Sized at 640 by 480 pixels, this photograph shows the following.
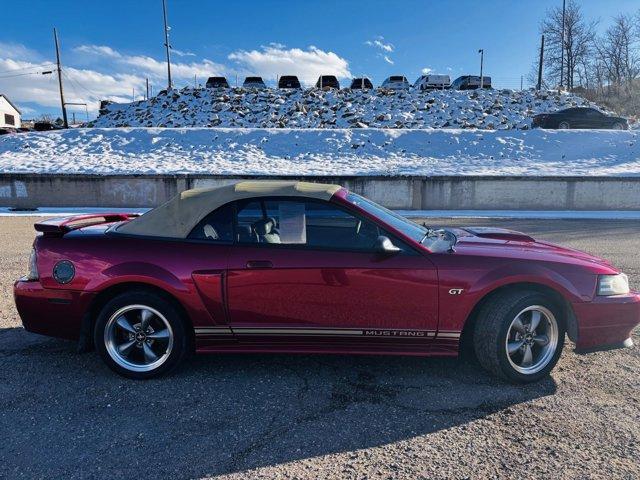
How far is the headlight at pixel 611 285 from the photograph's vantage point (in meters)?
3.18

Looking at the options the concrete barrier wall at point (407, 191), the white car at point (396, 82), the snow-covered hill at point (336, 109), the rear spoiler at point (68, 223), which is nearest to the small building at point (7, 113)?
the snow-covered hill at point (336, 109)

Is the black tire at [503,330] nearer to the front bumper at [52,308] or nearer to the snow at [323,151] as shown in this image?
the front bumper at [52,308]

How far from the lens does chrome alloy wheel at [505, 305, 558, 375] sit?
10.2ft

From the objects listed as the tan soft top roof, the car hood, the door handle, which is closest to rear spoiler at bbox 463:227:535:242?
the car hood

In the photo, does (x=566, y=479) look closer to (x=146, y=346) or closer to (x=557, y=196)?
(x=146, y=346)

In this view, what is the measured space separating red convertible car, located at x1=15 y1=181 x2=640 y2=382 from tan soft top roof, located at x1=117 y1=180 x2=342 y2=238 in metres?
0.01

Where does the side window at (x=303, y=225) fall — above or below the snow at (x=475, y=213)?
above

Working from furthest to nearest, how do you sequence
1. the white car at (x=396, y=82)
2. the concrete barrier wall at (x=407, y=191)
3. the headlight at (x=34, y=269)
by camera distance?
the white car at (x=396, y=82)
the concrete barrier wall at (x=407, y=191)
the headlight at (x=34, y=269)

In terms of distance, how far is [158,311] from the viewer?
3.16 metres

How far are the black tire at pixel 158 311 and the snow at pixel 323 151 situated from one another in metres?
12.6

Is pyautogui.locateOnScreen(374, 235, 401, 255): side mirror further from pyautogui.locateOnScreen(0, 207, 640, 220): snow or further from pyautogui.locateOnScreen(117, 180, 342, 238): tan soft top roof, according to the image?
pyautogui.locateOnScreen(0, 207, 640, 220): snow

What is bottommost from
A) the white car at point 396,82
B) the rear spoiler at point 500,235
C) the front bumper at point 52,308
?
the front bumper at point 52,308

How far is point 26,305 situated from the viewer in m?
3.32

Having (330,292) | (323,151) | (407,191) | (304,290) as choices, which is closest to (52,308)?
(304,290)
